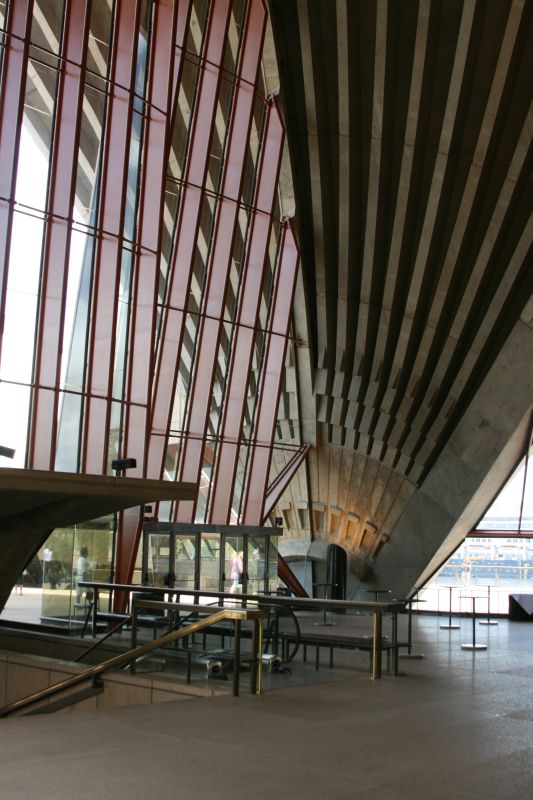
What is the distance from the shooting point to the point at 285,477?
87.3 ft

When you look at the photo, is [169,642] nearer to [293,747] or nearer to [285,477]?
[293,747]

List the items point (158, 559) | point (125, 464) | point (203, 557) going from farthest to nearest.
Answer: point (203, 557)
point (158, 559)
point (125, 464)

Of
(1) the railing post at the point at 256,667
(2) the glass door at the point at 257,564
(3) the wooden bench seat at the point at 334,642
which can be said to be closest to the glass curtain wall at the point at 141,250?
(2) the glass door at the point at 257,564

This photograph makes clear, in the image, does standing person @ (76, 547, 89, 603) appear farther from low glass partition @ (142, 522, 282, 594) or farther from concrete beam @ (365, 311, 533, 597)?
concrete beam @ (365, 311, 533, 597)

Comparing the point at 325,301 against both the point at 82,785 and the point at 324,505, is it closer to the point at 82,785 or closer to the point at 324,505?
the point at 324,505

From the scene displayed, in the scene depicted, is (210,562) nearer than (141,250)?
No

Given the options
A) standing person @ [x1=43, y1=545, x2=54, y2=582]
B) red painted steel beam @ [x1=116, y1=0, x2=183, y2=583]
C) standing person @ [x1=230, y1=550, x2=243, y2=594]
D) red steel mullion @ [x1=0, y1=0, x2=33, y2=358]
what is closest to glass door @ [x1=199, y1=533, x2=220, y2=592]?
standing person @ [x1=230, y1=550, x2=243, y2=594]

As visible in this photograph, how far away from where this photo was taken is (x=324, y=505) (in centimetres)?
2869

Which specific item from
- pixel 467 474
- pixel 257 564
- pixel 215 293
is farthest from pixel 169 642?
pixel 215 293

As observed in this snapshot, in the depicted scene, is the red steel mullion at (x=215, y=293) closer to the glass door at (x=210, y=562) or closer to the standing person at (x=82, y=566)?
the glass door at (x=210, y=562)

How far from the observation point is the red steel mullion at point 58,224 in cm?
1742

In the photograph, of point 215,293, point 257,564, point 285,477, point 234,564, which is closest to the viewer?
point 234,564

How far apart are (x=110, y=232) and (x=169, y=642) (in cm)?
1183

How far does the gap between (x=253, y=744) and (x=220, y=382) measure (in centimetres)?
1795
